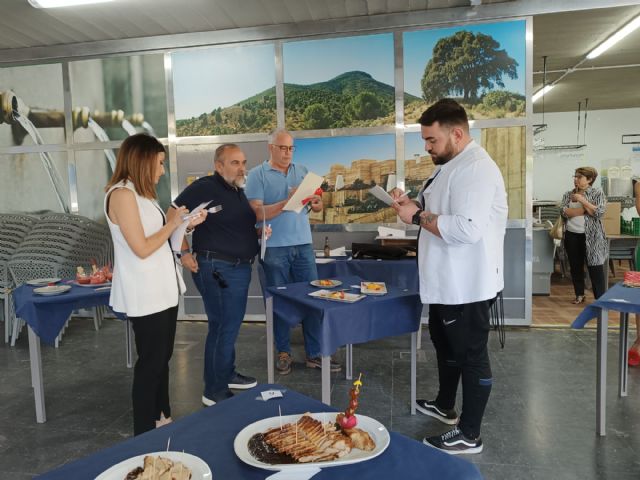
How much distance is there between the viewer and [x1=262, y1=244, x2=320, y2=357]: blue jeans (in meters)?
3.96

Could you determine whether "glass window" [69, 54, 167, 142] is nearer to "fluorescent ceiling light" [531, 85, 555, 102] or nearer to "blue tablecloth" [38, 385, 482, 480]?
"blue tablecloth" [38, 385, 482, 480]

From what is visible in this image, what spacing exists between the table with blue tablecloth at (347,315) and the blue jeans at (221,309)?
0.23 meters

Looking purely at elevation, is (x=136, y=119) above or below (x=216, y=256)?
above

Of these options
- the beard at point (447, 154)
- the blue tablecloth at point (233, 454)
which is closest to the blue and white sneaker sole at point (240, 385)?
the beard at point (447, 154)

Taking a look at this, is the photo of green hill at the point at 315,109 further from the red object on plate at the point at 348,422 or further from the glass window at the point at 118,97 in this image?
the red object on plate at the point at 348,422

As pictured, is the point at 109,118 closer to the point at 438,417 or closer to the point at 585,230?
the point at 438,417

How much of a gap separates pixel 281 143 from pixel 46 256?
299cm

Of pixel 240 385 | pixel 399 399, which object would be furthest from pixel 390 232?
pixel 240 385

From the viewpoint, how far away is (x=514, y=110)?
211 inches

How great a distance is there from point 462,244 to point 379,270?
6.73 ft

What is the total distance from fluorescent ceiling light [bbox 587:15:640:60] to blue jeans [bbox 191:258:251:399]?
631 centimetres

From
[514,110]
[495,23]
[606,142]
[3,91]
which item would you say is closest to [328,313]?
[514,110]

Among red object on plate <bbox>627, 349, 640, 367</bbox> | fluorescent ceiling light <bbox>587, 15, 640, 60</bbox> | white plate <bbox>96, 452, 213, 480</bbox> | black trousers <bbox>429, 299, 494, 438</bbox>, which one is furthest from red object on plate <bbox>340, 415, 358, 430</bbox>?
fluorescent ceiling light <bbox>587, 15, 640, 60</bbox>

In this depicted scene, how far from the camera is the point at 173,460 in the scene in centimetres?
106
